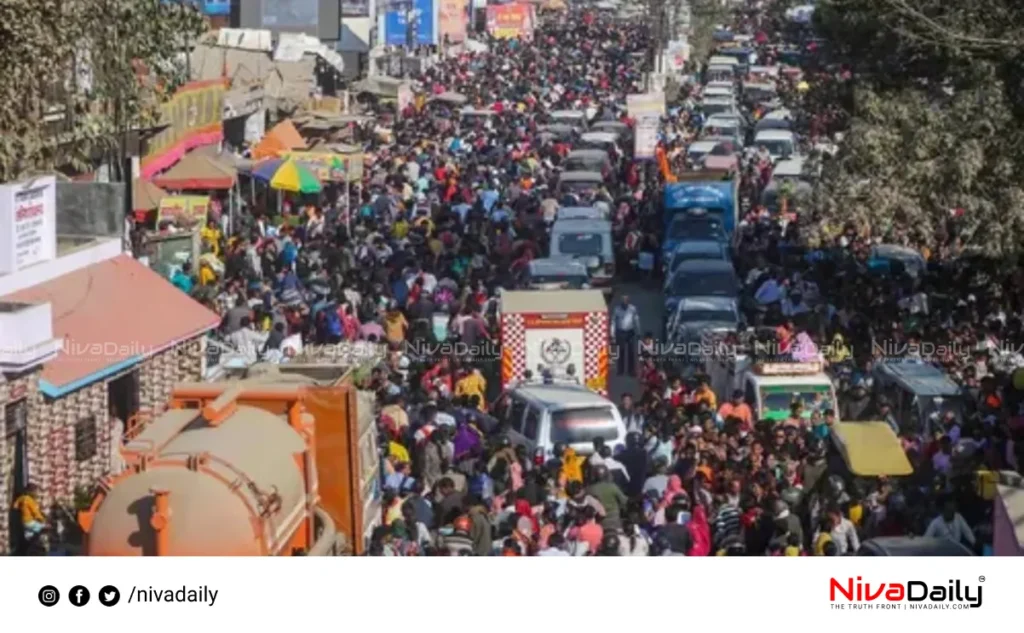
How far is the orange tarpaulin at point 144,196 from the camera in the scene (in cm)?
2977

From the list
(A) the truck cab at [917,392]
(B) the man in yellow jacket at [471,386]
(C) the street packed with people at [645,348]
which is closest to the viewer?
(C) the street packed with people at [645,348]

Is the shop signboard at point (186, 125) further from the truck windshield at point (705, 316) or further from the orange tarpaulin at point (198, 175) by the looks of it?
the truck windshield at point (705, 316)

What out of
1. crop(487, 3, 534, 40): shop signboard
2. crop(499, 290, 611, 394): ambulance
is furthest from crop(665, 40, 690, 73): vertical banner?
crop(499, 290, 611, 394): ambulance

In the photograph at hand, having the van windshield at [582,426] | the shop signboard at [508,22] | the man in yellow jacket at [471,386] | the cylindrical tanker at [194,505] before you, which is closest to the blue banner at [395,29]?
the shop signboard at [508,22]

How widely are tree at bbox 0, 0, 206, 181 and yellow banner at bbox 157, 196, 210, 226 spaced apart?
3495 mm

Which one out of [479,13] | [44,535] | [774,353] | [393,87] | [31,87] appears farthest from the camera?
[479,13]

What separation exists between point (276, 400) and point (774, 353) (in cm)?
796

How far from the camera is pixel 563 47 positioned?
7688cm

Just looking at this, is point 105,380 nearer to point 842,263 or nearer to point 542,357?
point 542,357

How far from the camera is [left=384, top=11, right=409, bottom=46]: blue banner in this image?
2606 inches

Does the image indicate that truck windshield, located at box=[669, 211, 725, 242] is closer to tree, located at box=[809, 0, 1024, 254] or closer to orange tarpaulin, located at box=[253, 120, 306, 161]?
tree, located at box=[809, 0, 1024, 254]

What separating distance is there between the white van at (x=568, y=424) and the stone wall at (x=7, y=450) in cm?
404

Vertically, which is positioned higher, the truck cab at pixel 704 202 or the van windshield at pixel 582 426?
the van windshield at pixel 582 426
